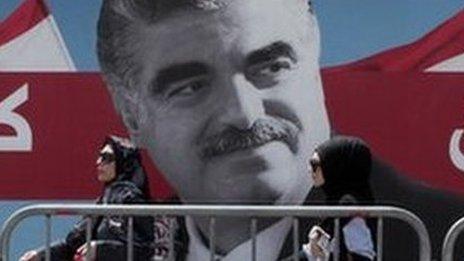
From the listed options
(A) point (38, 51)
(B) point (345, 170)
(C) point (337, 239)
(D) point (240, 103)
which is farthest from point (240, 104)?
(C) point (337, 239)

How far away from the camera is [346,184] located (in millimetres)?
5289

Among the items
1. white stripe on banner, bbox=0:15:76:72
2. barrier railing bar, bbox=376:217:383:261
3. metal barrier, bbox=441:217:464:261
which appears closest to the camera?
metal barrier, bbox=441:217:464:261

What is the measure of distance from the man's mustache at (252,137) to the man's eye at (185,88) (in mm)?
252

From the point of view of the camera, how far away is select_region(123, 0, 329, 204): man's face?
6.08 m

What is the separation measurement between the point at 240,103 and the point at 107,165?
2.41 ft

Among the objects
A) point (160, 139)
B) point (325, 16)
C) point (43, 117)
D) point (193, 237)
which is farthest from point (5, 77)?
point (325, 16)

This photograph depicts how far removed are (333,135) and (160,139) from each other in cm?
88

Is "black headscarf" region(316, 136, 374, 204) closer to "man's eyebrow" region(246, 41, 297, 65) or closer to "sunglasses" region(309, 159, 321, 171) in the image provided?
"sunglasses" region(309, 159, 321, 171)

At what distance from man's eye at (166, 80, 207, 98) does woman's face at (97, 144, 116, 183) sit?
0.43 meters

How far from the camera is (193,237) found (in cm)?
607

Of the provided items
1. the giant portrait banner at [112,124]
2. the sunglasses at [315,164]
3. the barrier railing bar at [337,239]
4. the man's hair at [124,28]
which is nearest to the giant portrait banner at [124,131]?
the giant portrait banner at [112,124]

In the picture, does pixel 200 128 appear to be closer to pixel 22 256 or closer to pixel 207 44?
pixel 207 44

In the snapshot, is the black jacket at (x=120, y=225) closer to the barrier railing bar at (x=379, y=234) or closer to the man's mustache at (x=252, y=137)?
the man's mustache at (x=252, y=137)

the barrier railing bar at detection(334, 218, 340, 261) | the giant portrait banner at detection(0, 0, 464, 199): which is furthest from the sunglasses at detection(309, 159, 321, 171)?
the giant portrait banner at detection(0, 0, 464, 199)
